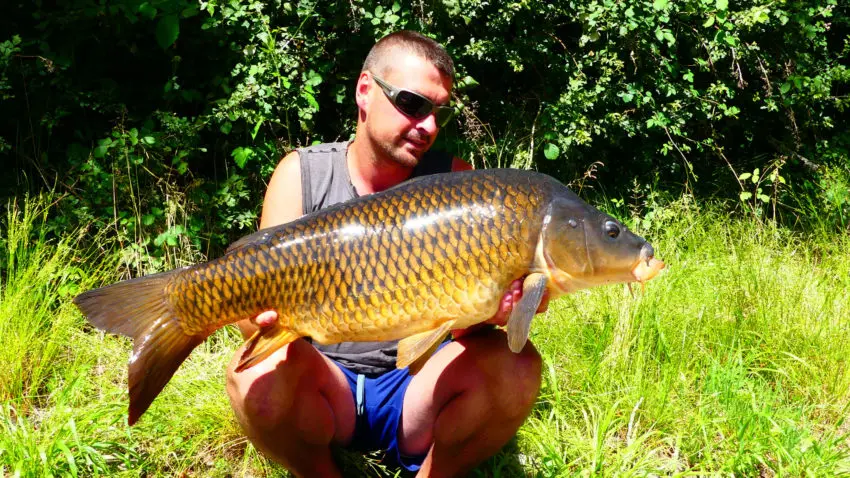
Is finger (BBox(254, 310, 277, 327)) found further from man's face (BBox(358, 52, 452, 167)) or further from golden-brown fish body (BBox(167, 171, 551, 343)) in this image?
man's face (BBox(358, 52, 452, 167))

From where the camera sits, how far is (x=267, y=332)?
6.19 ft

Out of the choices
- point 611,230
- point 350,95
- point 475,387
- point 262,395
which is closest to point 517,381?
point 475,387

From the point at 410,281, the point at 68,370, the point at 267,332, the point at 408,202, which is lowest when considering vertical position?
the point at 68,370

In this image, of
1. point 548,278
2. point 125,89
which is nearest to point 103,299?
point 548,278

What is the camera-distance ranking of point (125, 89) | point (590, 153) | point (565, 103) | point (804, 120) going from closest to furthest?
point (125, 89) < point (565, 103) < point (590, 153) < point (804, 120)

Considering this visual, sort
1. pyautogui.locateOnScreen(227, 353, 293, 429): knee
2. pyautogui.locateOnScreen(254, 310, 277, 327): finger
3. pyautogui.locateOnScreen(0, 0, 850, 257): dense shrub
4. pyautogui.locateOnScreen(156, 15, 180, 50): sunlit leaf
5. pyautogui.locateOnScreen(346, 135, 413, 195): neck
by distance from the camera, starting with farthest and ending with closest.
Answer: pyautogui.locateOnScreen(0, 0, 850, 257): dense shrub → pyautogui.locateOnScreen(156, 15, 180, 50): sunlit leaf → pyautogui.locateOnScreen(346, 135, 413, 195): neck → pyautogui.locateOnScreen(227, 353, 293, 429): knee → pyautogui.locateOnScreen(254, 310, 277, 327): finger

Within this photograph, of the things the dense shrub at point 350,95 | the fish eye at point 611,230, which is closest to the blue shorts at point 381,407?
the fish eye at point 611,230

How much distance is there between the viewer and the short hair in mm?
2354

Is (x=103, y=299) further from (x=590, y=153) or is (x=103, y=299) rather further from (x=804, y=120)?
(x=804, y=120)

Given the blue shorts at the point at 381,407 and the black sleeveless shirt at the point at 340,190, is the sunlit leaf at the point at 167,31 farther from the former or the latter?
the blue shorts at the point at 381,407

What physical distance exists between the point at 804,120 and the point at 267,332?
4441 millimetres

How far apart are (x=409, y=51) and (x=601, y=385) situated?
133cm

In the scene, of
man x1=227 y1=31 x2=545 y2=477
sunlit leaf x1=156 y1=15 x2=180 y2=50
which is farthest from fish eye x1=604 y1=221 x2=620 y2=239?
sunlit leaf x1=156 y1=15 x2=180 y2=50

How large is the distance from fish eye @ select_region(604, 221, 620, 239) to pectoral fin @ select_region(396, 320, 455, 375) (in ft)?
1.41
